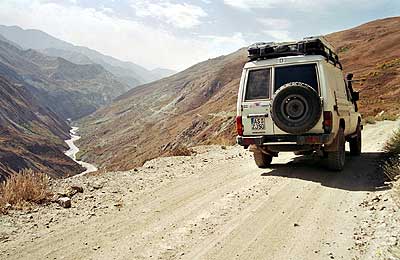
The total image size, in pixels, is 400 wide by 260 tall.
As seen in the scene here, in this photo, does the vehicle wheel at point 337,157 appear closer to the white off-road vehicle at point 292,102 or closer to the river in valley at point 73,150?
the white off-road vehicle at point 292,102

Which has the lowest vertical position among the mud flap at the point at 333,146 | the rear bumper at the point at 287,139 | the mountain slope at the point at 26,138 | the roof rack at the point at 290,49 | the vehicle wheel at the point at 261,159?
the mountain slope at the point at 26,138

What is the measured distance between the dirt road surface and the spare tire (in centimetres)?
121

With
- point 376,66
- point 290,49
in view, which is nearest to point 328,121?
point 290,49

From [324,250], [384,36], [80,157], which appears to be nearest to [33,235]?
[324,250]

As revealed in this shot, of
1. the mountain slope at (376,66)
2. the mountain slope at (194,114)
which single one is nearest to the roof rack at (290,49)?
the mountain slope at (194,114)

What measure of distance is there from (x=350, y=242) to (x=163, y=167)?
21.5ft

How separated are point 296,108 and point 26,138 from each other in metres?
96.2

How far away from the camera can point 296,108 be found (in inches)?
317

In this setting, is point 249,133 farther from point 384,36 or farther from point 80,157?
point 80,157

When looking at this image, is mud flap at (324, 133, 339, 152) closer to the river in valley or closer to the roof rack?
the roof rack

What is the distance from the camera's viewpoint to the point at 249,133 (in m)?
8.77

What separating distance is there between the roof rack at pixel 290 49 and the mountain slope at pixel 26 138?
32138mm

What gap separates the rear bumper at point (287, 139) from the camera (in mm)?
7980

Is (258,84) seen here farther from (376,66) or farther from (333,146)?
(376,66)
